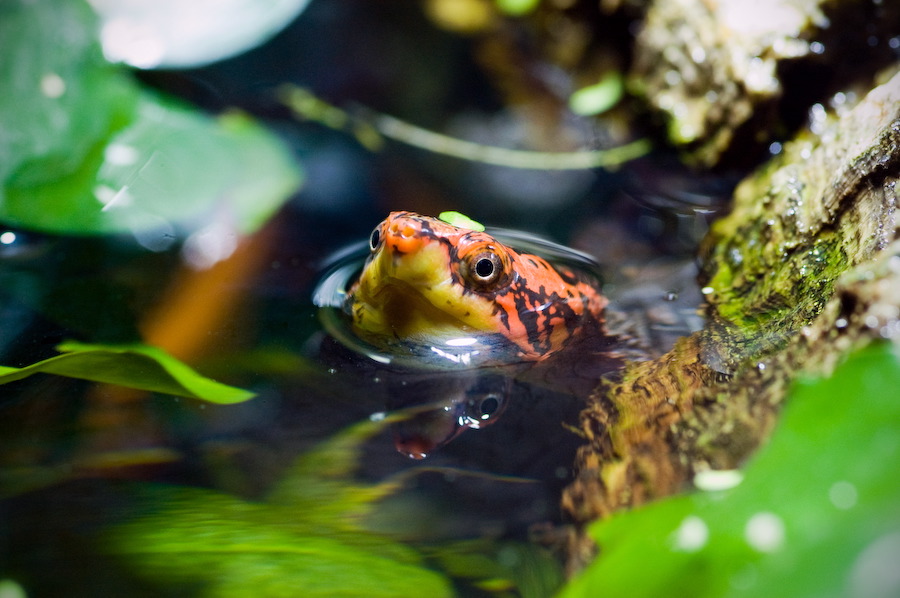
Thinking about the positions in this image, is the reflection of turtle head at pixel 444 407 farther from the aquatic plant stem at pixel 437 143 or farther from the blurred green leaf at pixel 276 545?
the aquatic plant stem at pixel 437 143

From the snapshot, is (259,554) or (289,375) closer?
(259,554)

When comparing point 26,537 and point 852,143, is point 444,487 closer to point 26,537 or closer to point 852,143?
point 26,537

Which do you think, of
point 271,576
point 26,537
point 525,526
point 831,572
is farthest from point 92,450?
point 831,572

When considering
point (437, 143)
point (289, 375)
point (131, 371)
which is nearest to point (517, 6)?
point (437, 143)

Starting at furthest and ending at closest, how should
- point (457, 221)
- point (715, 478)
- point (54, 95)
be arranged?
point (54, 95)
point (457, 221)
point (715, 478)

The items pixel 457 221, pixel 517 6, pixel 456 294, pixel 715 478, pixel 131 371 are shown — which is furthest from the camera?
pixel 517 6

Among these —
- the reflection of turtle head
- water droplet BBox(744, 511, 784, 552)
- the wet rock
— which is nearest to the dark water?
the reflection of turtle head

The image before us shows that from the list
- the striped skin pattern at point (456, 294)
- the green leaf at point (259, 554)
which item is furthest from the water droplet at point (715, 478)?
the striped skin pattern at point (456, 294)

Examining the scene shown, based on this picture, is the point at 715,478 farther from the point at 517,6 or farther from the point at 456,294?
the point at 517,6
